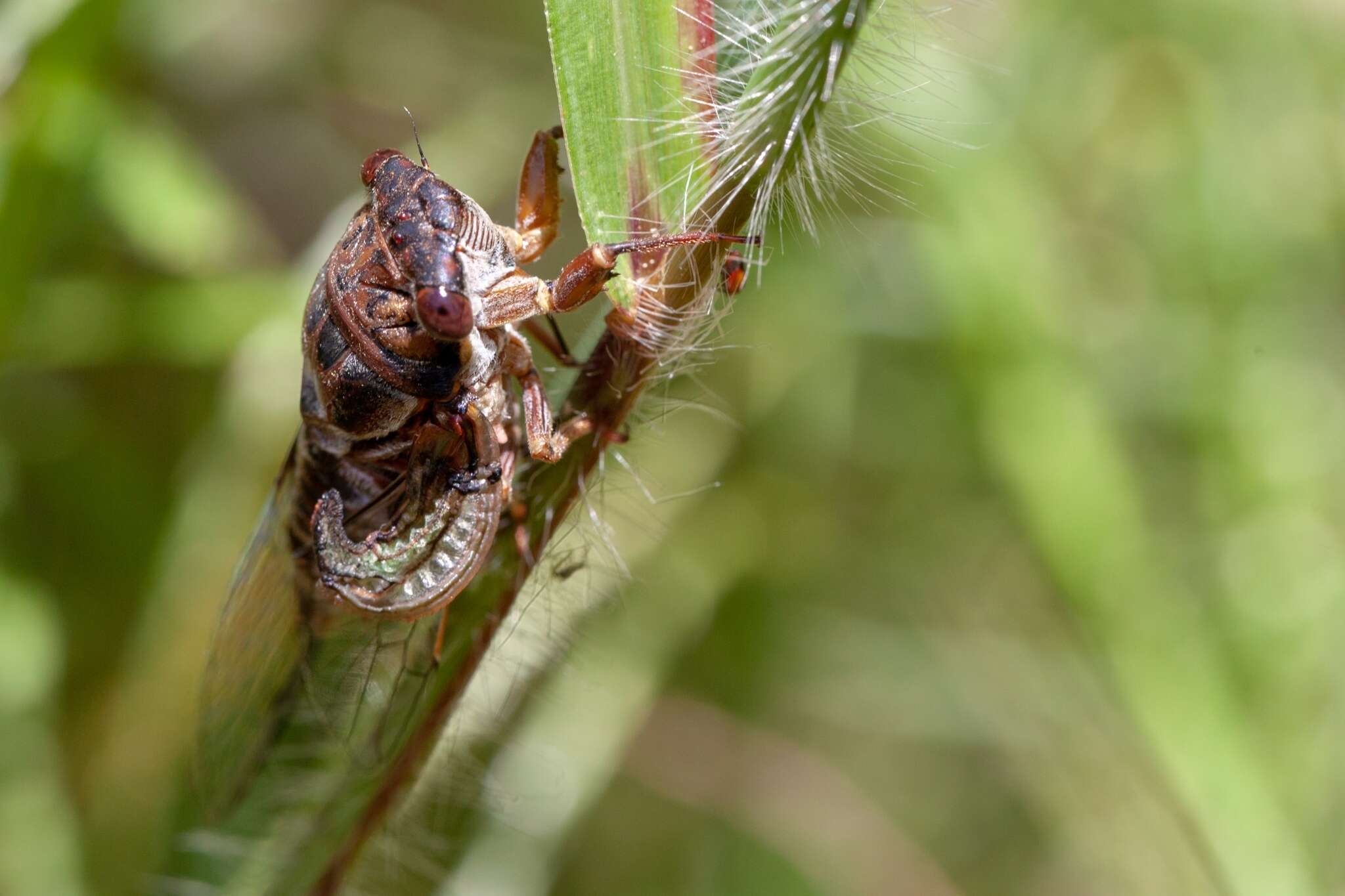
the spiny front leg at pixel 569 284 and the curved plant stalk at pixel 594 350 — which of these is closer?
the curved plant stalk at pixel 594 350

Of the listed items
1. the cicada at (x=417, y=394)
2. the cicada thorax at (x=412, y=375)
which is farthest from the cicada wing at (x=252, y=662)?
the cicada thorax at (x=412, y=375)

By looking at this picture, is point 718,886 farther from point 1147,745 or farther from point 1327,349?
point 1327,349

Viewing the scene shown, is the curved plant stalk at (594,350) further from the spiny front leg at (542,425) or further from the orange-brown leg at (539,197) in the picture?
the orange-brown leg at (539,197)

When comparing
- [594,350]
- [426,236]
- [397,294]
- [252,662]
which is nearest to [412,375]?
[397,294]

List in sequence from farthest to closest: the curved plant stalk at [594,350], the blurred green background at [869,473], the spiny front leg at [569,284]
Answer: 1. the blurred green background at [869,473]
2. the spiny front leg at [569,284]
3. the curved plant stalk at [594,350]

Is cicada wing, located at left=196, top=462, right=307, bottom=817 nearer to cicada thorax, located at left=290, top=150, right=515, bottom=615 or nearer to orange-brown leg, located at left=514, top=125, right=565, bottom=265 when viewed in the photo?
cicada thorax, located at left=290, top=150, right=515, bottom=615

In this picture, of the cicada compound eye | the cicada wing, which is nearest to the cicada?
the cicada compound eye
